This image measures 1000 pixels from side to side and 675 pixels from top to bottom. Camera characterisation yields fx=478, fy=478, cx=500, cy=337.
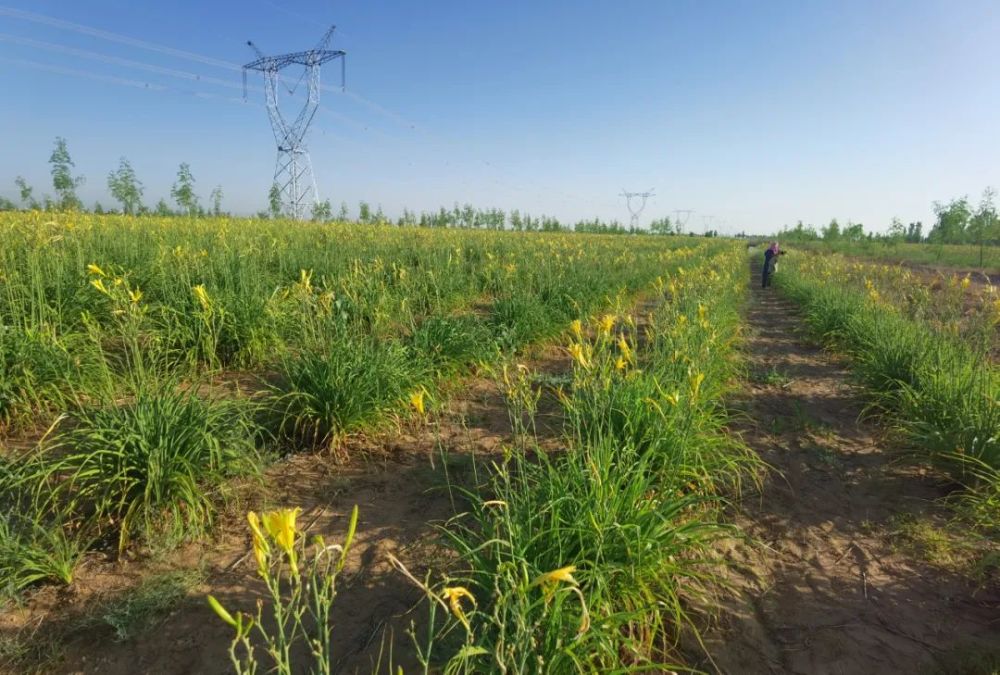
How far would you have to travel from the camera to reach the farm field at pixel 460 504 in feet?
5.71

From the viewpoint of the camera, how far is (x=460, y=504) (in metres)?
2.72

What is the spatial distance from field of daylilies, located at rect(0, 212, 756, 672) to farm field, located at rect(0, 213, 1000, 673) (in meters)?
0.02

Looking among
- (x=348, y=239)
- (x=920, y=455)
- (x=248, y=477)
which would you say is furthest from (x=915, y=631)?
(x=348, y=239)

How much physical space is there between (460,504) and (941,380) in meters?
3.74

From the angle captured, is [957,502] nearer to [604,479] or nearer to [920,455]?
[920,455]

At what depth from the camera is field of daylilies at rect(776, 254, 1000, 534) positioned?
9.62 ft

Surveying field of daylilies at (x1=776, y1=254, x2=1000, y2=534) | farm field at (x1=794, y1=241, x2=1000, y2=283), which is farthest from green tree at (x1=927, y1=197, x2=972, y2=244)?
field of daylilies at (x1=776, y1=254, x2=1000, y2=534)

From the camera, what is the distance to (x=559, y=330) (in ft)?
20.1

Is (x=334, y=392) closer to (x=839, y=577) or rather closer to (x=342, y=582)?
(x=342, y=582)

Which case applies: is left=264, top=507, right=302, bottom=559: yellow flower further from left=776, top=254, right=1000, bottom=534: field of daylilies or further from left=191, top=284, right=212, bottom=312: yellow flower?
left=776, top=254, right=1000, bottom=534: field of daylilies

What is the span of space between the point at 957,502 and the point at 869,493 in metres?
0.43

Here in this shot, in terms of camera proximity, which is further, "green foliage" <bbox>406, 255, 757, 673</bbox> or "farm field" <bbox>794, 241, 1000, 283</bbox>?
"farm field" <bbox>794, 241, 1000, 283</bbox>

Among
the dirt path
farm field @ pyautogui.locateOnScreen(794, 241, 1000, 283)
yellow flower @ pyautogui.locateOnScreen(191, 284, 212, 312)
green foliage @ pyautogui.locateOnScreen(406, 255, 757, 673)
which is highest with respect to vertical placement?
farm field @ pyautogui.locateOnScreen(794, 241, 1000, 283)

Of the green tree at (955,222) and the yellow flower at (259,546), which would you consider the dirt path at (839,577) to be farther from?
the green tree at (955,222)
